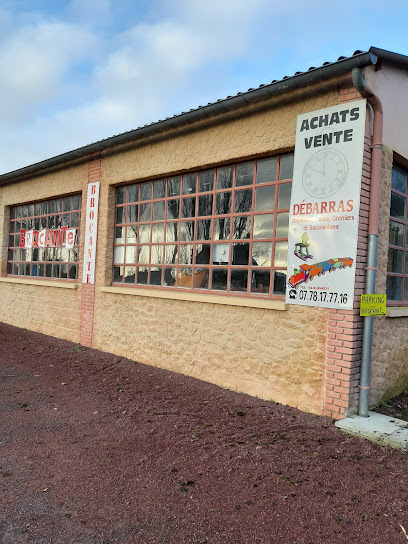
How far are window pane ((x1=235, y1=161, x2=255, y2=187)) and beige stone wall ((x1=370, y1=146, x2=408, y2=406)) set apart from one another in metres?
1.78

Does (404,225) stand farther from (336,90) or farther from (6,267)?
(6,267)

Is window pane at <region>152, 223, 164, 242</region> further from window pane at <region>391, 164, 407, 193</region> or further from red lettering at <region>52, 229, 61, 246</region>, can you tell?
window pane at <region>391, 164, 407, 193</region>

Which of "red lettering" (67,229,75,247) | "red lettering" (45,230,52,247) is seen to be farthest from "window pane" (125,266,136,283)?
"red lettering" (45,230,52,247)

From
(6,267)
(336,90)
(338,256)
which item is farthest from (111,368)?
(6,267)

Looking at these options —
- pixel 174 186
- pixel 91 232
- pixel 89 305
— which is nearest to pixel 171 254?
pixel 174 186

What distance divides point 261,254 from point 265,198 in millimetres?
776

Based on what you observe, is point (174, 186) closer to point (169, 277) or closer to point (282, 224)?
point (169, 277)

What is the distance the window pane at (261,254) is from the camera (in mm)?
6031

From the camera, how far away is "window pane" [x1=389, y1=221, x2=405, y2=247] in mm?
5922

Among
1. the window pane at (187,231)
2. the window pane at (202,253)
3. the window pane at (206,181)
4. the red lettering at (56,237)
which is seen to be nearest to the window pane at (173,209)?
the window pane at (187,231)

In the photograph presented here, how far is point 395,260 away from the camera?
6074mm

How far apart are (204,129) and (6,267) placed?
27.5ft

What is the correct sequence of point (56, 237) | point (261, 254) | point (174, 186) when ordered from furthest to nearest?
point (56, 237) → point (174, 186) → point (261, 254)

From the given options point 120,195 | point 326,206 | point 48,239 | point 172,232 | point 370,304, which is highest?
point 120,195
